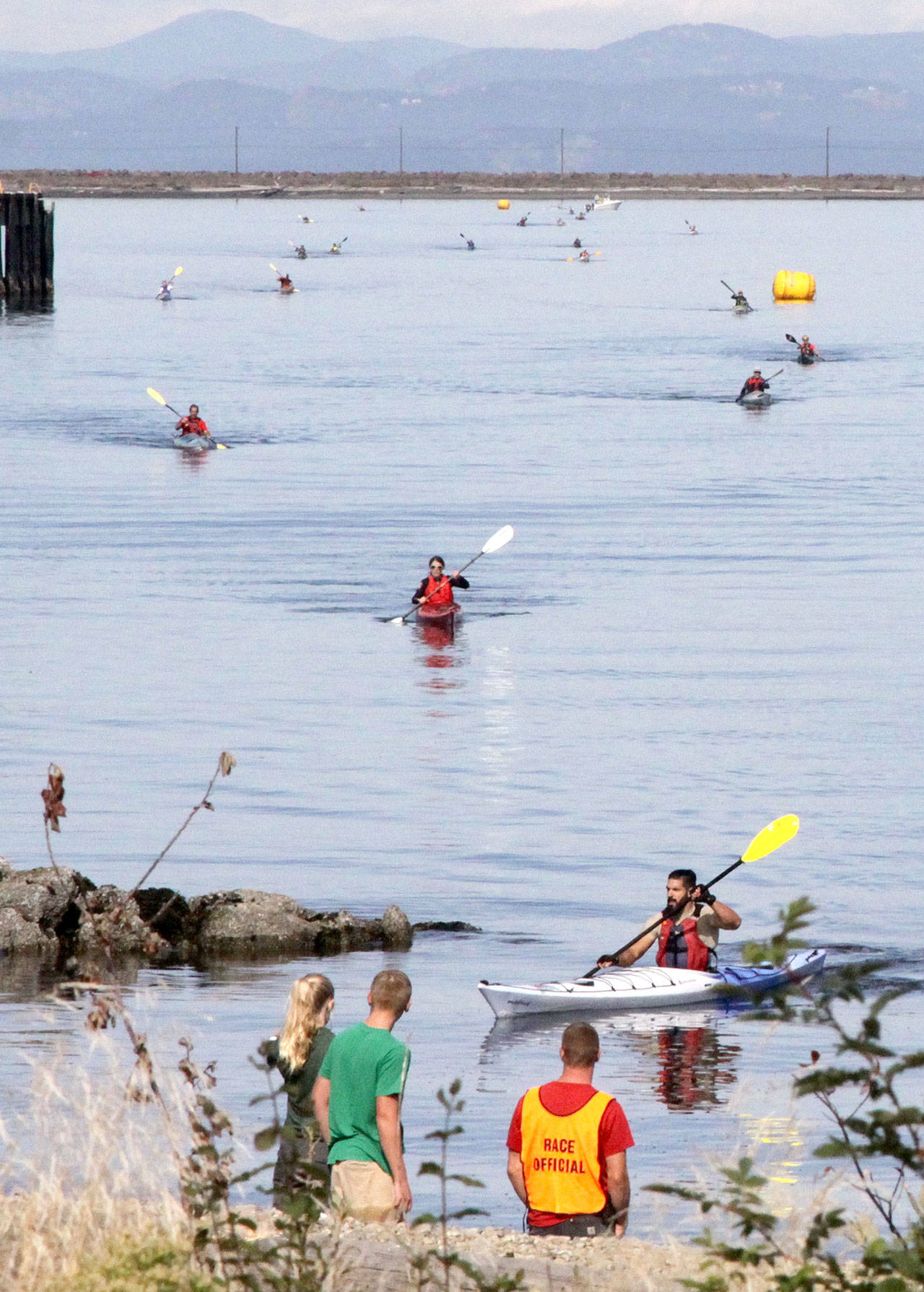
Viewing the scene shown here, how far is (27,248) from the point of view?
95812 millimetres

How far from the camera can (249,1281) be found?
22.6ft

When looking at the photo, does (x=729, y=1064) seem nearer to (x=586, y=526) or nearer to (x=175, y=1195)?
(x=175, y=1195)

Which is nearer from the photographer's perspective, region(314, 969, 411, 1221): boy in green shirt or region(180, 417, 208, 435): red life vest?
region(314, 969, 411, 1221): boy in green shirt

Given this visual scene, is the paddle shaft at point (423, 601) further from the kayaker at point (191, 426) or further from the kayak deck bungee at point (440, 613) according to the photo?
the kayaker at point (191, 426)

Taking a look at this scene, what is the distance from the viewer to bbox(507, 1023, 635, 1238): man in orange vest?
8.80m

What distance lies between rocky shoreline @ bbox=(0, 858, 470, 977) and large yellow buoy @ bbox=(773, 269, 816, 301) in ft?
331

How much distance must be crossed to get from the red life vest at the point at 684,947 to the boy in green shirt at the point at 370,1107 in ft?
28.3

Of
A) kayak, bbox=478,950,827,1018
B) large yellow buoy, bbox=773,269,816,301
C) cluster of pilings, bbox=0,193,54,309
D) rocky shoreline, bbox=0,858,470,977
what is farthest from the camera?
large yellow buoy, bbox=773,269,816,301

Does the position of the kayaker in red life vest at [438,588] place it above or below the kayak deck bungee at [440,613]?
above

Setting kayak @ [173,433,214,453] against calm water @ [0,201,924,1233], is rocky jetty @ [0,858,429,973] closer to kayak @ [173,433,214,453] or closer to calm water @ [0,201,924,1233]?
calm water @ [0,201,924,1233]

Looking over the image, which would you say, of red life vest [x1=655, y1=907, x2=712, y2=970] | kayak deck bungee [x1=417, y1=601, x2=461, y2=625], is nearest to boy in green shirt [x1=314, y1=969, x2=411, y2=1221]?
red life vest [x1=655, y1=907, x2=712, y2=970]

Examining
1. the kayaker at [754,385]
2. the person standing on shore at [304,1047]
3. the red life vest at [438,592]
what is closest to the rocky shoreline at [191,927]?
the person standing on shore at [304,1047]

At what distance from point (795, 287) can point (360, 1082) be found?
111896mm

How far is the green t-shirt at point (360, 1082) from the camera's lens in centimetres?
874
